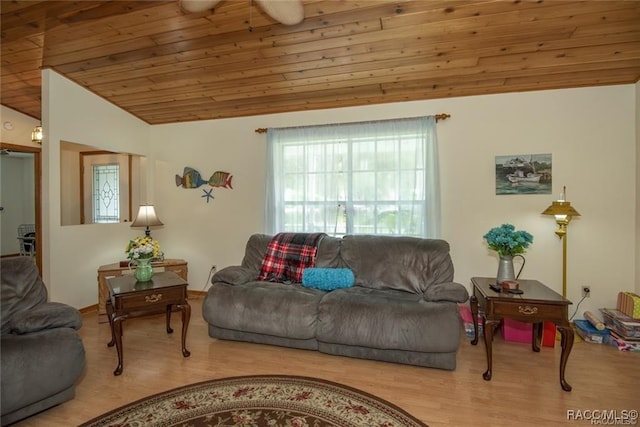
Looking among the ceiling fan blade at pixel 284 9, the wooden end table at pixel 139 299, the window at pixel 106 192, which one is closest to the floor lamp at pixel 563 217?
the ceiling fan blade at pixel 284 9

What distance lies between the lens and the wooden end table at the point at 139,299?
2305 millimetres

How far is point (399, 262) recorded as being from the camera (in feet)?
9.62

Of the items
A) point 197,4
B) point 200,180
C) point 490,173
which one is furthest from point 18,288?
point 490,173

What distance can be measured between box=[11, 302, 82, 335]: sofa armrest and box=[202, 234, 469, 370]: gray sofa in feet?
3.27

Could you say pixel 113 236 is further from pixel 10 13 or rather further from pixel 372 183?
pixel 372 183

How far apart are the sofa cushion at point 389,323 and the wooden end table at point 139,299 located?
117cm

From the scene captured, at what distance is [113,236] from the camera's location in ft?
13.1

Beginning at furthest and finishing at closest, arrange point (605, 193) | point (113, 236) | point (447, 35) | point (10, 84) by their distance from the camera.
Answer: point (113, 236)
point (10, 84)
point (605, 193)
point (447, 35)

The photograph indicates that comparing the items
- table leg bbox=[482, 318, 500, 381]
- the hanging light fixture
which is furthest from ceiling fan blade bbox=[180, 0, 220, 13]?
the hanging light fixture

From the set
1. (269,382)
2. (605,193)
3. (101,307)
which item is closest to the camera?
(269,382)

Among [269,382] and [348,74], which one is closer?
[269,382]

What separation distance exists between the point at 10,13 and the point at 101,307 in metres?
2.82

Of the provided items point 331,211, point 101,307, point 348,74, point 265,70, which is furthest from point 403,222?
point 101,307

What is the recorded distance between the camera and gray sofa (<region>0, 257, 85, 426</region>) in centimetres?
169
